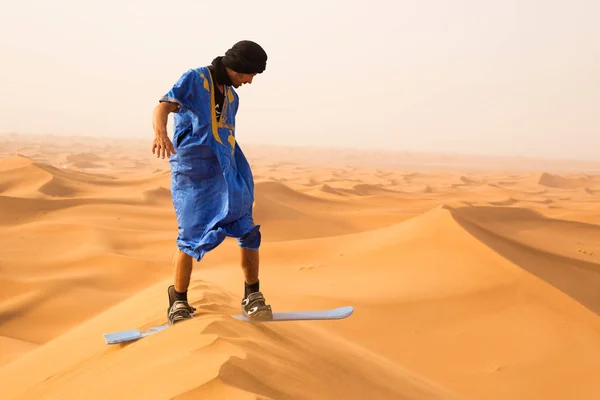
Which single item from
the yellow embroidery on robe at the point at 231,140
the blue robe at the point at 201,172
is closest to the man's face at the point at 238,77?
the blue robe at the point at 201,172

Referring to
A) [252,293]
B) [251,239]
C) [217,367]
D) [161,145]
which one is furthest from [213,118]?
[217,367]

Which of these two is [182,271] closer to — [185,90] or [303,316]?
[303,316]

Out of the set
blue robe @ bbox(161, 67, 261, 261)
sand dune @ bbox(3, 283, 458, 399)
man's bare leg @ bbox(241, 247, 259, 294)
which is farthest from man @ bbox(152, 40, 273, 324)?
sand dune @ bbox(3, 283, 458, 399)

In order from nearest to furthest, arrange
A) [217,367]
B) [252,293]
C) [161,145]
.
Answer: [217,367] → [161,145] → [252,293]

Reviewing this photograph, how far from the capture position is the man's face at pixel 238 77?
2.86 meters

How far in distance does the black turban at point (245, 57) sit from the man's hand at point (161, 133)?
0.42 m

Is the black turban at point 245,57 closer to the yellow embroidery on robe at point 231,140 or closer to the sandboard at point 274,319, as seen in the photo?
the yellow embroidery on robe at point 231,140

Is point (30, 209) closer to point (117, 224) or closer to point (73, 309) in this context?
point (117, 224)

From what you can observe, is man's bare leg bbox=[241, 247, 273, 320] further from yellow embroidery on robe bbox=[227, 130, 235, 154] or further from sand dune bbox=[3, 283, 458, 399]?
yellow embroidery on robe bbox=[227, 130, 235, 154]

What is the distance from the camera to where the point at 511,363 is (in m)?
4.16

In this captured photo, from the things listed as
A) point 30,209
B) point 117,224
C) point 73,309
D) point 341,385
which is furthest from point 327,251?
point 30,209

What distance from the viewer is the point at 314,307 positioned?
4.84 meters

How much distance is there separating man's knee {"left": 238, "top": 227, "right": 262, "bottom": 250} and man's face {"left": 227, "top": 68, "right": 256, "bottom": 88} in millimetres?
783

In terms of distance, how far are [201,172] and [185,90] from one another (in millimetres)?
418
